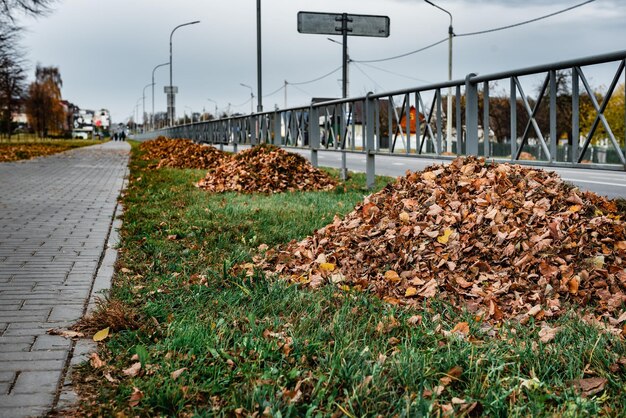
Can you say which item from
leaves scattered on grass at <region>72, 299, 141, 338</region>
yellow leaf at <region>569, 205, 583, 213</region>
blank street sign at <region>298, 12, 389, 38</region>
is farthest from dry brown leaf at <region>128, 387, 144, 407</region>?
blank street sign at <region>298, 12, 389, 38</region>

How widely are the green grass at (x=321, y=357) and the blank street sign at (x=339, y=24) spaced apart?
10.8 m

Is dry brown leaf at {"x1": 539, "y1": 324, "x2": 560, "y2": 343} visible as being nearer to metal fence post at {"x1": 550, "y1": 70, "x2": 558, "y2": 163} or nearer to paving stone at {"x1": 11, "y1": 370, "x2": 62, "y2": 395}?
paving stone at {"x1": 11, "y1": 370, "x2": 62, "y2": 395}

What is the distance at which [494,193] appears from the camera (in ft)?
18.9

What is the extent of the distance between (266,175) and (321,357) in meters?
9.51

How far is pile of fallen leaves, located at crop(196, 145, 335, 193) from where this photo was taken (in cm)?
1257

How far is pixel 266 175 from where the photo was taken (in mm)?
12898

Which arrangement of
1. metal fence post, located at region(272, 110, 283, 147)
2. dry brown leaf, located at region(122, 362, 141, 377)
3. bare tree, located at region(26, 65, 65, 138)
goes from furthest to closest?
bare tree, located at region(26, 65, 65, 138) < metal fence post, located at region(272, 110, 283, 147) < dry brown leaf, located at region(122, 362, 141, 377)

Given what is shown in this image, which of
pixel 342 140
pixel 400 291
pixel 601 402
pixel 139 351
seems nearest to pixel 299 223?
pixel 400 291

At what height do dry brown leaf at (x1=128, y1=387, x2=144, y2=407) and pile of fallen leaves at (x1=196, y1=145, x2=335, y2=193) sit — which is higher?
pile of fallen leaves at (x1=196, y1=145, x2=335, y2=193)

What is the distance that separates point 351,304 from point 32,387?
1.98 meters

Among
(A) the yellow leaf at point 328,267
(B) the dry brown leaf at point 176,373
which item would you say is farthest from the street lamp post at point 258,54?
(B) the dry brown leaf at point 176,373

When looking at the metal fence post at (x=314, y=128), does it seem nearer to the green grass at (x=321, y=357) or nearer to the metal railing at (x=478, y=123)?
the metal railing at (x=478, y=123)

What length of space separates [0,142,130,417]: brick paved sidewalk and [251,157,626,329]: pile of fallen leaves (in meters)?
1.47

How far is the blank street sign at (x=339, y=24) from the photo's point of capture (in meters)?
15.4
